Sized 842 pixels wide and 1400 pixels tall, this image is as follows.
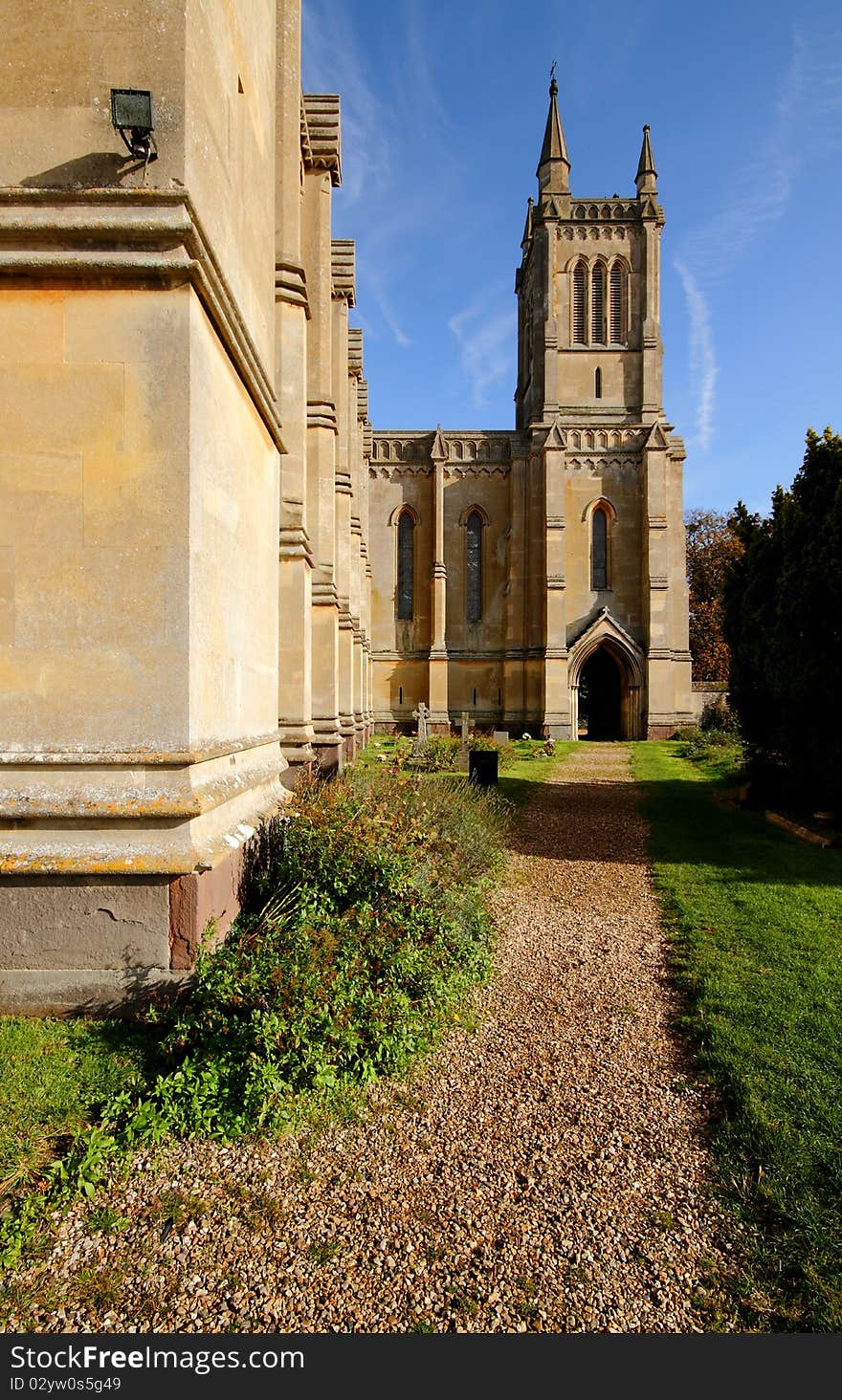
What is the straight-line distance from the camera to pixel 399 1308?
2287 millimetres

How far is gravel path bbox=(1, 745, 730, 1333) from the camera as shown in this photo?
229 cm

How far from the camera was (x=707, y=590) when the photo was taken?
4053 centimetres

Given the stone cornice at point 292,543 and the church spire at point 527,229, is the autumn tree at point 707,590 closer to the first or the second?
the church spire at point 527,229

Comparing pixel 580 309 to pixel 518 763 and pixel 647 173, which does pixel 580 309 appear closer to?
pixel 647 173

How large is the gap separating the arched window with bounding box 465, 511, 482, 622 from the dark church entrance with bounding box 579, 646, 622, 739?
5.58 m

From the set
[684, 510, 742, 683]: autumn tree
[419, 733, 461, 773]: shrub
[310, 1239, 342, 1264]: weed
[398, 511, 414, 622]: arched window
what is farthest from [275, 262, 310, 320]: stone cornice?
[684, 510, 742, 683]: autumn tree

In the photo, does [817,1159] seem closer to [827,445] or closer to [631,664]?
[827,445]

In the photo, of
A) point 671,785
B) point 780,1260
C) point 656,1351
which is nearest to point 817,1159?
point 780,1260

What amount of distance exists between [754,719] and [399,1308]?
12134 mm

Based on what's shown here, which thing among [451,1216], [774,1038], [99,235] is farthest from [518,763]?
[451,1216]

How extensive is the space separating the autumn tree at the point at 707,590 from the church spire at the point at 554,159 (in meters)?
19.1

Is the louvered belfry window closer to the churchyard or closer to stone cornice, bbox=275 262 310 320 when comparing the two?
stone cornice, bbox=275 262 310 320

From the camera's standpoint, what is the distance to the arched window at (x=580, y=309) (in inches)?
1171

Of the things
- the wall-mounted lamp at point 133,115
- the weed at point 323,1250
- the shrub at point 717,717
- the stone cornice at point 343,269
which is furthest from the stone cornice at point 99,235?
the shrub at point 717,717
